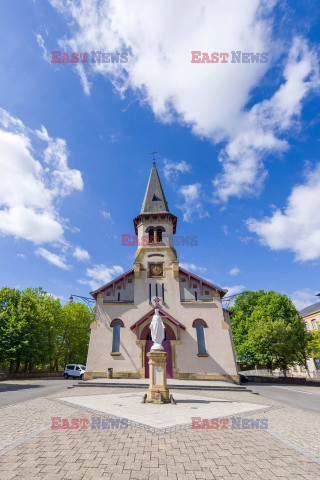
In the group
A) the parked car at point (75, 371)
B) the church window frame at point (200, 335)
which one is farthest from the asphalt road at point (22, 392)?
the church window frame at point (200, 335)

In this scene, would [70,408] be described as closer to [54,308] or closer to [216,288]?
[216,288]

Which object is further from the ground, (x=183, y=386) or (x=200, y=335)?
(x=200, y=335)

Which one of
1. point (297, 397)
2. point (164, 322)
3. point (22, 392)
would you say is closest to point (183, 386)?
point (164, 322)

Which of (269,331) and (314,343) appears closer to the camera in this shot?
(314,343)

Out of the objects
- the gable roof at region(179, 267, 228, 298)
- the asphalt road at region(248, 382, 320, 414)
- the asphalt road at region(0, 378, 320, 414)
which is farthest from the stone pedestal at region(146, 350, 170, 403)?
the gable roof at region(179, 267, 228, 298)

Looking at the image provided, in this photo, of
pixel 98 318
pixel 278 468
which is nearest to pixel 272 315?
pixel 98 318

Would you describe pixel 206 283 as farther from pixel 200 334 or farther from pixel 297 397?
pixel 297 397

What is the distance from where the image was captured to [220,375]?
19703 millimetres

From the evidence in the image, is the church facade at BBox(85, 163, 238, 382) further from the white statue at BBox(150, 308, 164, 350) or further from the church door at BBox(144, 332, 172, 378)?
the white statue at BBox(150, 308, 164, 350)

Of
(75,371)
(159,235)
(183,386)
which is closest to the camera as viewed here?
(183,386)

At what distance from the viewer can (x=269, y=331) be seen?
26.7 m

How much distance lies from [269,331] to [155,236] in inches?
665

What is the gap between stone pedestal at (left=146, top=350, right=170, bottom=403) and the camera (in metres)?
9.97

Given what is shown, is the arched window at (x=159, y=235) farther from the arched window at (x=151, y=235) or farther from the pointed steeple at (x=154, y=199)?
the pointed steeple at (x=154, y=199)
